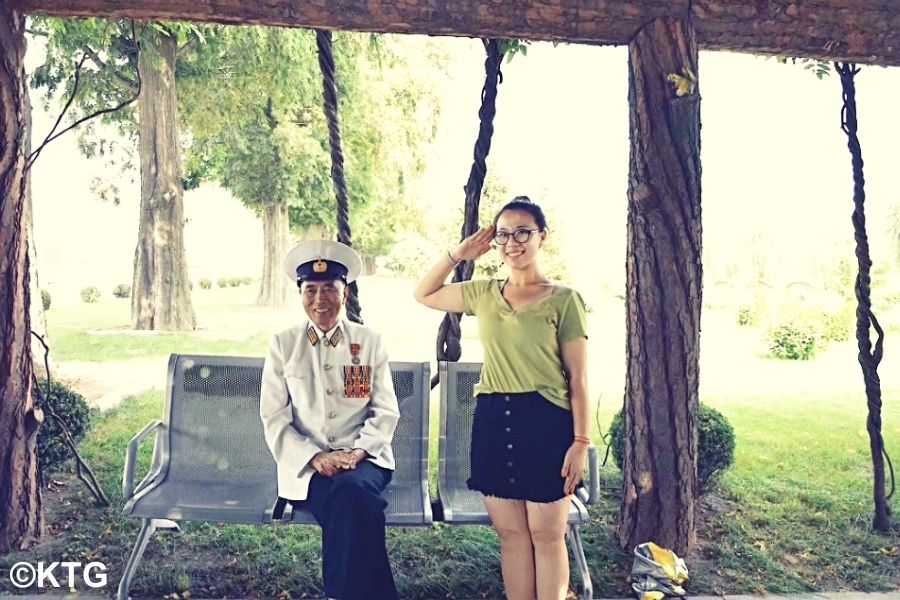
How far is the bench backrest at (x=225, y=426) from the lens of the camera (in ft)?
11.0

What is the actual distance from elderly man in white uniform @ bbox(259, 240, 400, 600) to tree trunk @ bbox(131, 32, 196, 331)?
8.90m

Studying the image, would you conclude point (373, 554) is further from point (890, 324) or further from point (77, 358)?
point (890, 324)

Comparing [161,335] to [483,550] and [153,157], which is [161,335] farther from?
[483,550]

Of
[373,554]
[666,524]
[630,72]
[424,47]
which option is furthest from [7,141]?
[424,47]

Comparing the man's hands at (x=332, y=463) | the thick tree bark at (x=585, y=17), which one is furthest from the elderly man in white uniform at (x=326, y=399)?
the thick tree bark at (x=585, y=17)

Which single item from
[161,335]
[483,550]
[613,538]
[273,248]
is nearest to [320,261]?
[483,550]

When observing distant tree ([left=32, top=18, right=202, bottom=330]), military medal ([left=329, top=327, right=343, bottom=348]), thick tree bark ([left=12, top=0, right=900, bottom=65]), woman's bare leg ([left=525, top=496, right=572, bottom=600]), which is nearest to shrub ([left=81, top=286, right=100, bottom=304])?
distant tree ([left=32, top=18, right=202, bottom=330])

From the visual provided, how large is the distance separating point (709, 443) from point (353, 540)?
2.55 meters

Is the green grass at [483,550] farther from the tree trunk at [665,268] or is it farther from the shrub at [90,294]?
the shrub at [90,294]

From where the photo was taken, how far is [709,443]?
436cm

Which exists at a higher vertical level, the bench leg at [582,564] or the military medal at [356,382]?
the military medal at [356,382]

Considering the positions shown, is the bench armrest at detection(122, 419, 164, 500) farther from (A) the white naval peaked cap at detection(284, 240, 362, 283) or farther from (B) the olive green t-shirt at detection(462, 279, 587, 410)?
(B) the olive green t-shirt at detection(462, 279, 587, 410)

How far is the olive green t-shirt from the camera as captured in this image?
8.62 feet

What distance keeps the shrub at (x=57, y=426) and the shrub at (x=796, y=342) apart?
9.88m
